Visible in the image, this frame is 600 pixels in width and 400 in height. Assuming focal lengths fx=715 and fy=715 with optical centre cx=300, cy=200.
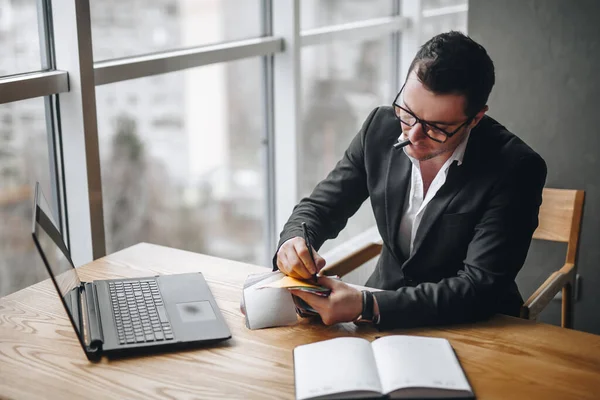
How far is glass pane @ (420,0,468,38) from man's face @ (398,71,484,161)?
2.49m

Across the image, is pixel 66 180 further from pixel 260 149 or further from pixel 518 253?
pixel 518 253

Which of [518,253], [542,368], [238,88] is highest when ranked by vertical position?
[238,88]

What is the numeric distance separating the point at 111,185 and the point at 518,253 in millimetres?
1379

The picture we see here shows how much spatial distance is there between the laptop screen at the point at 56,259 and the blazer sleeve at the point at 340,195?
66 cm

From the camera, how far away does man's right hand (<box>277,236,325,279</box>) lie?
5.60 ft

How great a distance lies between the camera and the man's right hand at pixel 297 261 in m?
1.71

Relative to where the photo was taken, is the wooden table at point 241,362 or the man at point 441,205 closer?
the wooden table at point 241,362

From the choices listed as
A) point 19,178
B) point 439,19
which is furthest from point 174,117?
point 439,19

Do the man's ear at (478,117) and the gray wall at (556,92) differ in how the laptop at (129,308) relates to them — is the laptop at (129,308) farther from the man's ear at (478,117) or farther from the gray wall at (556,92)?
the gray wall at (556,92)

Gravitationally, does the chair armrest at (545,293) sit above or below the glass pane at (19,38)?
below

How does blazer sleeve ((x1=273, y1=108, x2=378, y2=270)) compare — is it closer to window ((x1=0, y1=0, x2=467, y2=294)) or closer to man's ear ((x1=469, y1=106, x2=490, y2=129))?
man's ear ((x1=469, y1=106, x2=490, y2=129))

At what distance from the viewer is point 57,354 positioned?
153 cm

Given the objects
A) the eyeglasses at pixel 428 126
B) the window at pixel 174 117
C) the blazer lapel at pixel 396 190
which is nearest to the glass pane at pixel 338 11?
the window at pixel 174 117

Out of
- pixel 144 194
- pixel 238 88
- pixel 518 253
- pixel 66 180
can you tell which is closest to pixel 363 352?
pixel 518 253
